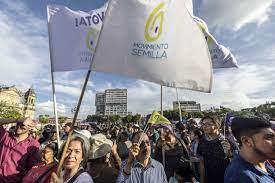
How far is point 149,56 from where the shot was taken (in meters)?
3.20

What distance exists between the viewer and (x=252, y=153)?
222 centimetres

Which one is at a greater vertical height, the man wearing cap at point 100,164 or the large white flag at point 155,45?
the large white flag at point 155,45

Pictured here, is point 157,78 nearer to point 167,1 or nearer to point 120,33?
point 120,33

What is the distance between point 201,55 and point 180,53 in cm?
28

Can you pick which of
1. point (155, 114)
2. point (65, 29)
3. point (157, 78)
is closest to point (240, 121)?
point (157, 78)

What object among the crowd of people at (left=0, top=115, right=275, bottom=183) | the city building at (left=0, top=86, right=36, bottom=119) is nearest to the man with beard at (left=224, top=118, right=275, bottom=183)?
the crowd of people at (left=0, top=115, right=275, bottom=183)

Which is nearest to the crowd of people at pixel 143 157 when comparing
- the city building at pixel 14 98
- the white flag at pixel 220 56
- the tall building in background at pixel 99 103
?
the white flag at pixel 220 56

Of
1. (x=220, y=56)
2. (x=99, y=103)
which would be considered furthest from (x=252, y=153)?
(x=99, y=103)

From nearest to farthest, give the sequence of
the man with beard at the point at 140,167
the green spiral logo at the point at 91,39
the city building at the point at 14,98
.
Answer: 1. the man with beard at the point at 140,167
2. the green spiral logo at the point at 91,39
3. the city building at the point at 14,98

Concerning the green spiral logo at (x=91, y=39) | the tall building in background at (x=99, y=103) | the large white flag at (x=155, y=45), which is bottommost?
the large white flag at (x=155, y=45)

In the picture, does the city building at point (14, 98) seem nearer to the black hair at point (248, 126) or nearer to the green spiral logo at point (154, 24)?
the green spiral logo at point (154, 24)

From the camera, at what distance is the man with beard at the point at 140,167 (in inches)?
115

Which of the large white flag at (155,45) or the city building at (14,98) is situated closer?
the large white flag at (155,45)

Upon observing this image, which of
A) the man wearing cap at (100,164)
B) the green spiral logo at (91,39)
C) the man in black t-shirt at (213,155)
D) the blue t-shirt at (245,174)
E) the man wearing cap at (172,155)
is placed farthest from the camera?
the green spiral logo at (91,39)
